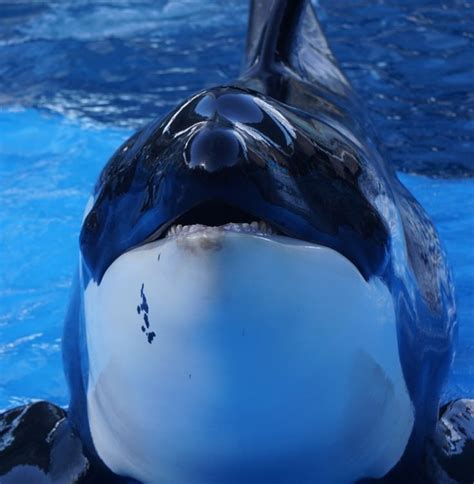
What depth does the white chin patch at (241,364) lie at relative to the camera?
87.0 inches

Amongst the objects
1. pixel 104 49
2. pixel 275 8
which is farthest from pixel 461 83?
pixel 275 8

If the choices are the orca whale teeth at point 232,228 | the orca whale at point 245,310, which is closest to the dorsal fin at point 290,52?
the orca whale at point 245,310

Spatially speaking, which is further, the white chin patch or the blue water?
the blue water

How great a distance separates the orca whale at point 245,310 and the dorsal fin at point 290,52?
1.56 m

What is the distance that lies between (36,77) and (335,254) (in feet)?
26.8

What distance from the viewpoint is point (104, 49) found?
1077 cm

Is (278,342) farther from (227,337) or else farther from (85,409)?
(85,409)

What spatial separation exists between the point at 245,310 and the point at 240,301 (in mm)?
27

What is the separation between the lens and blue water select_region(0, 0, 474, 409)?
5.43 meters

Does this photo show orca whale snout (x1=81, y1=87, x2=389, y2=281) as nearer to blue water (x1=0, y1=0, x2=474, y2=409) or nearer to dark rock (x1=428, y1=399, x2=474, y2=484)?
dark rock (x1=428, y1=399, x2=474, y2=484)

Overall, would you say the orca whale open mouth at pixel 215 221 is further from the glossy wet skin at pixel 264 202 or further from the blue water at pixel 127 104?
the blue water at pixel 127 104

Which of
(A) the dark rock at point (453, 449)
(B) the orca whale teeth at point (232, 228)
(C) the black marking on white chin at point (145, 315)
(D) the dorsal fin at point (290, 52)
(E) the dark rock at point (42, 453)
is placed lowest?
(E) the dark rock at point (42, 453)

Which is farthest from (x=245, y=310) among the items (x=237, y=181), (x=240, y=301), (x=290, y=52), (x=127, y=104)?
(x=127, y=104)

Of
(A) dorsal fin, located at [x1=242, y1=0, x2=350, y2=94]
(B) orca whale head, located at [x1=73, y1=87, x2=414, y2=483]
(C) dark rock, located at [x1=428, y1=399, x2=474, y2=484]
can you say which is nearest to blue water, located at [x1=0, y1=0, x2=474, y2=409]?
(C) dark rock, located at [x1=428, y1=399, x2=474, y2=484]
